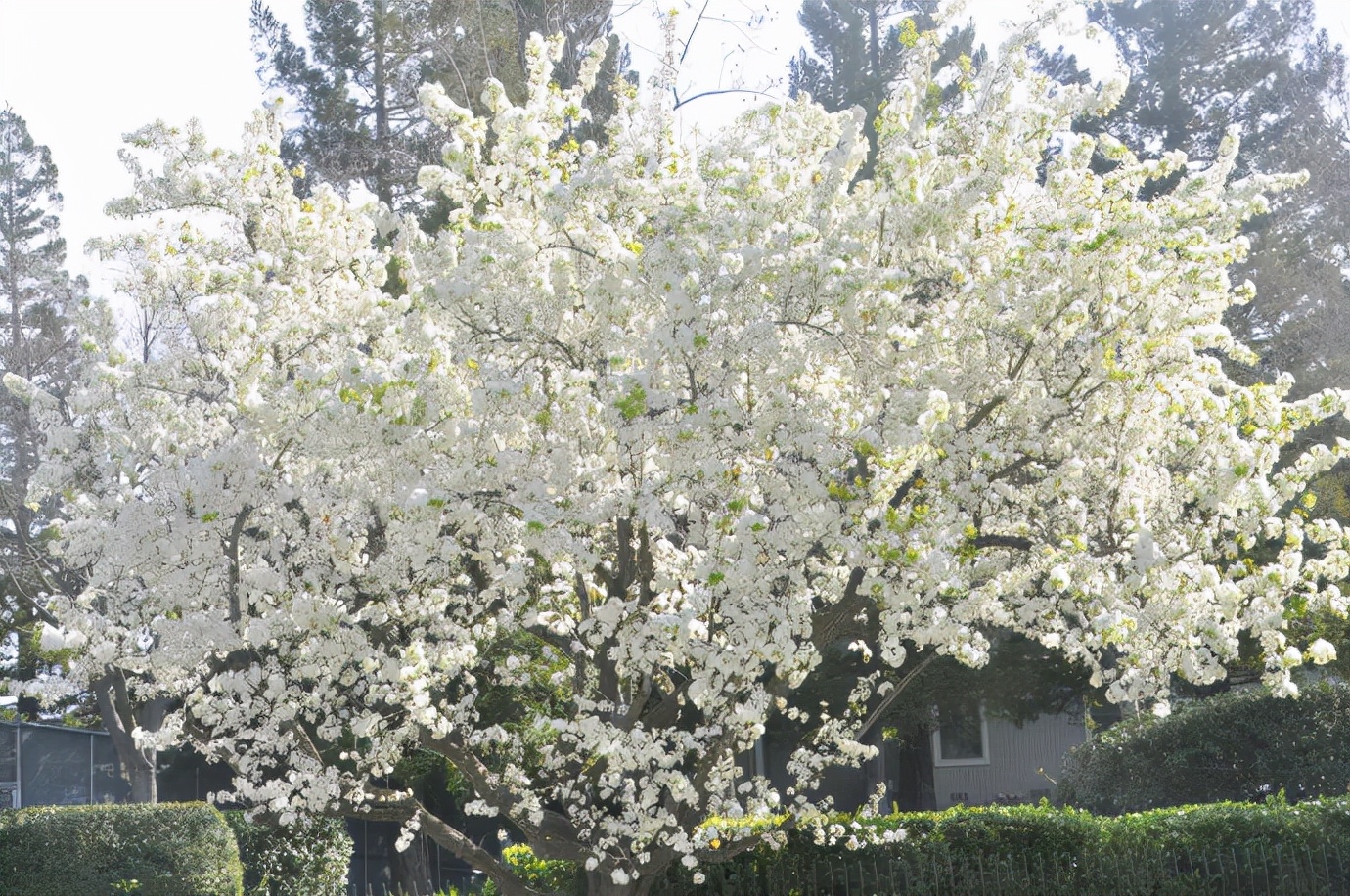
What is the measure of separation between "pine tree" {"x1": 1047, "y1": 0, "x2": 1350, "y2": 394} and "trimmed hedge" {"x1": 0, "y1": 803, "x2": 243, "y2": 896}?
18095mm

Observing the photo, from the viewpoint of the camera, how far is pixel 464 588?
9.62 metres

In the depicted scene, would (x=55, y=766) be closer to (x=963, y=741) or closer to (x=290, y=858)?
(x=290, y=858)

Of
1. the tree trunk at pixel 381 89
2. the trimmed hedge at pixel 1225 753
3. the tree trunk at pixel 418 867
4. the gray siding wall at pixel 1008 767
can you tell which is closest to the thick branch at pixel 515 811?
the trimmed hedge at pixel 1225 753

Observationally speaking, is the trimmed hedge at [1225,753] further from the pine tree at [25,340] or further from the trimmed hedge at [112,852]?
the pine tree at [25,340]

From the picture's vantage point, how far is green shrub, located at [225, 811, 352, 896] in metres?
15.1

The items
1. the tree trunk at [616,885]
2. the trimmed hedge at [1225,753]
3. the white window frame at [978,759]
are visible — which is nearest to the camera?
the tree trunk at [616,885]

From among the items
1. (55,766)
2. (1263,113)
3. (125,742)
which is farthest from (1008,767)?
(1263,113)

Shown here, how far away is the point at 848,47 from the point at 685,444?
64.3 feet

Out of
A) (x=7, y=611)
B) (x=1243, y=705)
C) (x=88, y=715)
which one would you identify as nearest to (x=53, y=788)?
(x=7, y=611)

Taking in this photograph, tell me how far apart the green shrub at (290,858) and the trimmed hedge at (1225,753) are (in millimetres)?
8386

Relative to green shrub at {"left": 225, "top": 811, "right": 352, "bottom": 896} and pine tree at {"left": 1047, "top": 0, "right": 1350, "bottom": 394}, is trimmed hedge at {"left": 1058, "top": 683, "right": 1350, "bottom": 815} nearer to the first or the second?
green shrub at {"left": 225, "top": 811, "right": 352, "bottom": 896}

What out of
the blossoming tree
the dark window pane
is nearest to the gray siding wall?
the dark window pane

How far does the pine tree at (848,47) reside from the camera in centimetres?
2434

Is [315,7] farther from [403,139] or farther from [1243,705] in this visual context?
[1243,705]
